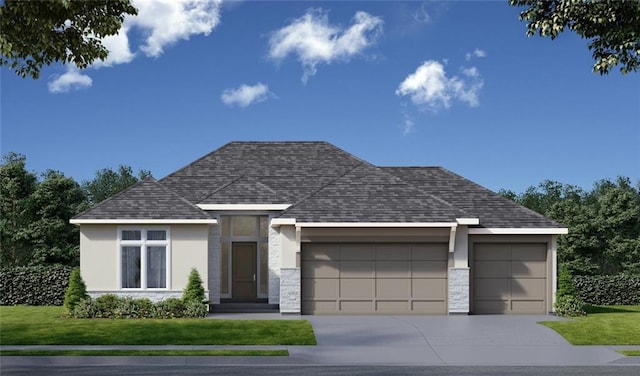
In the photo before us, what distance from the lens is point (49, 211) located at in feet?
119

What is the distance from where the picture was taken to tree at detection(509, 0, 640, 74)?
16969 millimetres

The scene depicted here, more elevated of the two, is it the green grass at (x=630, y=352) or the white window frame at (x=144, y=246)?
the white window frame at (x=144, y=246)

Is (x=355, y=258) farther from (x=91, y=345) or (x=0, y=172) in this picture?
(x=0, y=172)

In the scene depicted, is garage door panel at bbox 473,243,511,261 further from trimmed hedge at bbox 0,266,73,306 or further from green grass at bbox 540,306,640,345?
trimmed hedge at bbox 0,266,73,306

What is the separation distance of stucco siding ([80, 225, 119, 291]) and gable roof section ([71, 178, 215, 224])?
0.48 m

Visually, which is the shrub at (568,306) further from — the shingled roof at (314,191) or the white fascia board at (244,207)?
the white fascia board at (244,207)

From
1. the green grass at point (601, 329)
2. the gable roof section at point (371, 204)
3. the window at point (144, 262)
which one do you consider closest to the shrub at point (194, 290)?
the window at point (144, 262)

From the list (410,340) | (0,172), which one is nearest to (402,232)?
(410,340)

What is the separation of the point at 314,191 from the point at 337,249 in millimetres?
2919

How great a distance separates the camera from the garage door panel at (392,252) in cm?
2536

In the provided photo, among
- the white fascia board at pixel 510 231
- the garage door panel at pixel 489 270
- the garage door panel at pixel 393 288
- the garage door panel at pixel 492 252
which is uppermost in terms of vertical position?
the white fascia board at pixel 510 231

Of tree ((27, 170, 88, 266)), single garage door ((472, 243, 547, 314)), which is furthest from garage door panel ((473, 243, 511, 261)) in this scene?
tree ((27, 170, 88, 266))

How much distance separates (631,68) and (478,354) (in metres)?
7.78

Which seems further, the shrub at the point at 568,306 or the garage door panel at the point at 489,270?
the garage door panel at the point at 489,270
